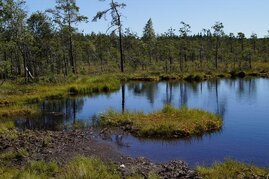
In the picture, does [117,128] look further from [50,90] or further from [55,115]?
[50,90]

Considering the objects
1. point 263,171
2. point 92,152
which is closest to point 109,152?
point 92,152

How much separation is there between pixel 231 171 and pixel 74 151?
7.56 metres

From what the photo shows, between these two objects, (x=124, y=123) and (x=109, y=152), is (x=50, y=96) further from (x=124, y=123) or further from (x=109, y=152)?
(x=109, y=152)

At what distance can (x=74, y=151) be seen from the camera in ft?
57.0

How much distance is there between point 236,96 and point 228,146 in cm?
1985

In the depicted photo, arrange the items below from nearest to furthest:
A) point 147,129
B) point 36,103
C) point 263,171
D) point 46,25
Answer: point 263,171, point 147,129, point 36,103, point 46,25

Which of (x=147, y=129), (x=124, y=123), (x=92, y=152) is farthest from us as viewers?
(x=124, y=123)

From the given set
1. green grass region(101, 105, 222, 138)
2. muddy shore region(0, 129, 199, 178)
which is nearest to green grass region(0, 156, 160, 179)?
muddy shore region(0, 129, 199, 178)

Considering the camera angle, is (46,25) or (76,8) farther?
(46,25)

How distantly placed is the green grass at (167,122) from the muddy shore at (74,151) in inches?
90.4

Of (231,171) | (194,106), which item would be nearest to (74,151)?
(231,171)

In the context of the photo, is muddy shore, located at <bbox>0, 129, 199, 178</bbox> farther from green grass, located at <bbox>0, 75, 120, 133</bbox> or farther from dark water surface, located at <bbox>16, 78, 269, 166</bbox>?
green grass, located at <bbox>0, 75, 120, 133</bbox>

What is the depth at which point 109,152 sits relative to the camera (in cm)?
1745

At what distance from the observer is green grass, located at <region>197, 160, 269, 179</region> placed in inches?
503
